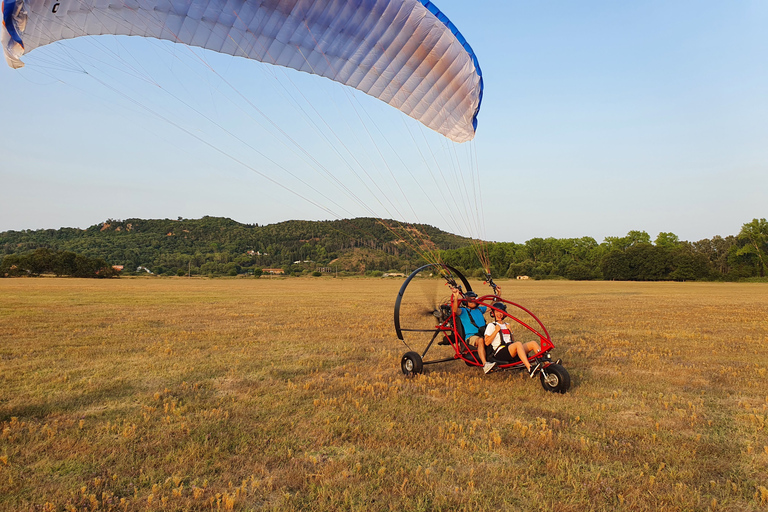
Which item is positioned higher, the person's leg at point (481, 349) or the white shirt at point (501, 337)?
the white shirt at point (501, 337)

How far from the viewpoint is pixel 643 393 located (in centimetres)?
603

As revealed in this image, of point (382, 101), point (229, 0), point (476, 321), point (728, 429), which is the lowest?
point (728, 429)

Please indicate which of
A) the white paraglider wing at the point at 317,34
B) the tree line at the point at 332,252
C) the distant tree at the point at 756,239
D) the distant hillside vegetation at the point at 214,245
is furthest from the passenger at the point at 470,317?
the distant tree at the point at 756,239

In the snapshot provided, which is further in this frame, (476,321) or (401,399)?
(476,321)

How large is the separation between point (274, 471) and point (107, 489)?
1.21 m

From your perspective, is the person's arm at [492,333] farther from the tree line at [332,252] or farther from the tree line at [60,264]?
the tree line at [60,264]

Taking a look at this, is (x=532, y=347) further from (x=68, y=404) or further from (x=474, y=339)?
(x=68, y=404)

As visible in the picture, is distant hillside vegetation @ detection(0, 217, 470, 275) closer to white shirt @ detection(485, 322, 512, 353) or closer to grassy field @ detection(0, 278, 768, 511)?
grassy field @ detection(0, 278, 768, 511)

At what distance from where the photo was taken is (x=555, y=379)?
19.7 ft

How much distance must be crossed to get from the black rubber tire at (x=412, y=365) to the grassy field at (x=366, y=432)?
18 cm

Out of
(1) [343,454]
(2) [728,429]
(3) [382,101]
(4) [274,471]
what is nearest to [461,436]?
(1) [343,454]

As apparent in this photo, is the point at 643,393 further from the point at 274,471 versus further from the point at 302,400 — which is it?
the point at 274,471

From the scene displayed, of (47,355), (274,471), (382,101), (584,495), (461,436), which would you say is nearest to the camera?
(584,495)

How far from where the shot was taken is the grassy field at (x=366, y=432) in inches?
130
